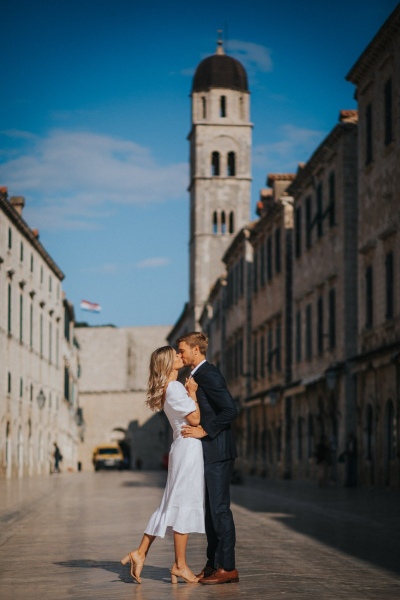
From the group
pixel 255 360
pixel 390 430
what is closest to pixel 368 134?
pixel 390 430

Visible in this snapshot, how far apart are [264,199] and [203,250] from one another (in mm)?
33466

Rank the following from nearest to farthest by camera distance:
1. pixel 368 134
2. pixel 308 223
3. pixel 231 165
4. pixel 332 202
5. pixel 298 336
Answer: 1. pixel 368 134
2. pixel 332 202
3. pixel 308 223
4. pixel 298 336
5. pixel 231 165

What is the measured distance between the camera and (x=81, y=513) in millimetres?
21469

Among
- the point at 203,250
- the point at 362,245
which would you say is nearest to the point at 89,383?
the point at 203,250

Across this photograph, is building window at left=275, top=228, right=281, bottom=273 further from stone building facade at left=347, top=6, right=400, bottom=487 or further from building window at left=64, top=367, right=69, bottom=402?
building window at left=64, top=367, right=69, bottom=402

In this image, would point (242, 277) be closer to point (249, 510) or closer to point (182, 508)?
point (249, 510)

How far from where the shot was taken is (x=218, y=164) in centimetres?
9262

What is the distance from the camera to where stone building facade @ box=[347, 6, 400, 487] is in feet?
102

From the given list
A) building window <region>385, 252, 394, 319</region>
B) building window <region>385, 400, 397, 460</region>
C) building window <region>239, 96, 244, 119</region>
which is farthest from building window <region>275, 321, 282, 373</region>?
building window <region>239, 96, 244, 119</region>

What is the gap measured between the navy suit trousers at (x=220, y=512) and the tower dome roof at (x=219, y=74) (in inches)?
3242

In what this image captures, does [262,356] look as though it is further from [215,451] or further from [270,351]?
[215,451]

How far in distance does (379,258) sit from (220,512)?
23591 mm

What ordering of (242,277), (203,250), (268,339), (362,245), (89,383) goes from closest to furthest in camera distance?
(362,245) < (268,339) < (242,277) < (203,250) < (89,383)

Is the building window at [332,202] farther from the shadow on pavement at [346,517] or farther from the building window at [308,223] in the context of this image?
the shadow on pavement at [346,517]
